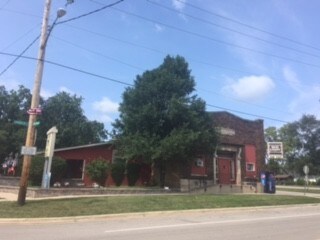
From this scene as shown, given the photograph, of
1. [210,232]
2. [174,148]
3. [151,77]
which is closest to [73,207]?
[210,232]

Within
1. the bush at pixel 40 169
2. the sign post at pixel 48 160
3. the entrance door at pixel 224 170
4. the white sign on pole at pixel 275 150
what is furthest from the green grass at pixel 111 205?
the entrance door at pixel 224 170

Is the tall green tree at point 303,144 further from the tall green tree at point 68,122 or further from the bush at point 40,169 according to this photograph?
the bush at point 40,169

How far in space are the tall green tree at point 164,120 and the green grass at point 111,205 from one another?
18.6ft

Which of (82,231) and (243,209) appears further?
(243,209)

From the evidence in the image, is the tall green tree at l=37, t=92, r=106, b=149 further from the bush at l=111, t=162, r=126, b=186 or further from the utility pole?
the utility pole

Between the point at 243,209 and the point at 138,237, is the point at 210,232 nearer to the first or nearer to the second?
the point at 138,237

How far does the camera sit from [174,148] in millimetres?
27578

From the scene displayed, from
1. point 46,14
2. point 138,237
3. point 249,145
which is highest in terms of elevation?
point 46,14

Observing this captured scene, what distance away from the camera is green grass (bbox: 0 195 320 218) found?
53.6 feet

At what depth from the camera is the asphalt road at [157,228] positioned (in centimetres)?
1156

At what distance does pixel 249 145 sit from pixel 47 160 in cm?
1866

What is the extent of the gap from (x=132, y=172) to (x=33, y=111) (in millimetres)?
14881

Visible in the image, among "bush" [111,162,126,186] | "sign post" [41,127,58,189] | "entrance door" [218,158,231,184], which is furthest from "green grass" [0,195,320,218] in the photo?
"entrance door" [218,158,231,184]

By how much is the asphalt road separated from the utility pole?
369 centimetres
